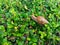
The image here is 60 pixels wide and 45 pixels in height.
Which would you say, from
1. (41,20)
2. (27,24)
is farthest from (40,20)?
(27,24)

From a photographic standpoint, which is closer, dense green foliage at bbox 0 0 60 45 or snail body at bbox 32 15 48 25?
dense green foliage at bbox 0 0 60 45

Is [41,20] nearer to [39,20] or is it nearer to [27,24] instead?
[39,20]

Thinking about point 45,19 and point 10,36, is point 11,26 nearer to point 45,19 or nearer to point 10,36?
point 10,36

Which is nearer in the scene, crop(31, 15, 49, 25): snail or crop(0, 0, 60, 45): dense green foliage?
crop(0, 0, 60, 45): dense green foliage

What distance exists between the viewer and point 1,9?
347 centimetres

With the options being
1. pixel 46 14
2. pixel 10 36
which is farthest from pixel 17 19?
pixel 46 14

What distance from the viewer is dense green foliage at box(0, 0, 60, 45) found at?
9.96 feet

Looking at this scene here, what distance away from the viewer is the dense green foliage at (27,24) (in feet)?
9.96

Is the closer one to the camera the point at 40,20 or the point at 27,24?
the point at 27,24

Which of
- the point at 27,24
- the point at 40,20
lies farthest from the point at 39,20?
the point at 27,24

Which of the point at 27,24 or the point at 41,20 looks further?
the point at 41,20

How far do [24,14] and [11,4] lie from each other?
415 millimetres

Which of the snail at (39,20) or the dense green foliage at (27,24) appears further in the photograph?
the snail at (39,20)

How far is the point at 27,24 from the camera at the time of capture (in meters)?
3.27
